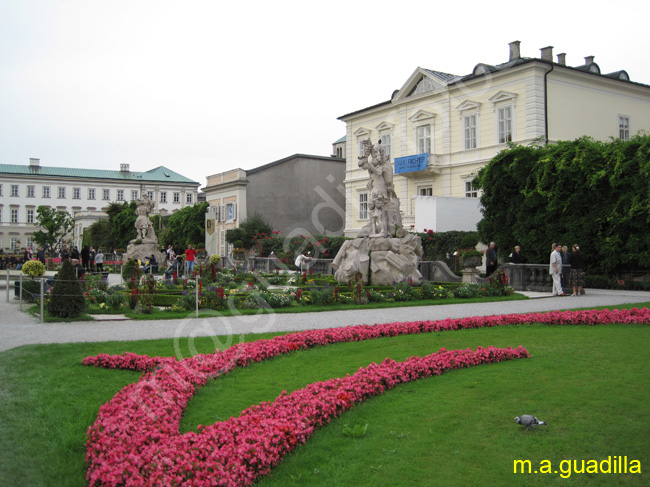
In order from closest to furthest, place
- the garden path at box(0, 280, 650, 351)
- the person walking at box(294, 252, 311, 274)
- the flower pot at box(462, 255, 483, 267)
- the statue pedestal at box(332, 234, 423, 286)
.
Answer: the garden path at box(0, 280, 650, 351) → the statue pedestal at box(332, 234, 423, 286) → the flower pot at box(462, 255, 483, 267) → the person walking at box(294, 252, 311, 274)

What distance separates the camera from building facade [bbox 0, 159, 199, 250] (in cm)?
8725

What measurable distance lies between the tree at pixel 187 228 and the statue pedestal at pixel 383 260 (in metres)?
31.4

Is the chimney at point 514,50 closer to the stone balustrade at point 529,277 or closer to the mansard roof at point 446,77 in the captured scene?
the mansard roof at point 446,77

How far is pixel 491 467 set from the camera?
4.45 meters

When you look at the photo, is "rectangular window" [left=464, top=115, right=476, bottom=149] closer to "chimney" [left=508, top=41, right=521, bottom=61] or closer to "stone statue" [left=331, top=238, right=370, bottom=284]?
"chimney" [left=508, top=41, right=521, bottom=61]

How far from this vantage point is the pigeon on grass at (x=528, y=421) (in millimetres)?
5043

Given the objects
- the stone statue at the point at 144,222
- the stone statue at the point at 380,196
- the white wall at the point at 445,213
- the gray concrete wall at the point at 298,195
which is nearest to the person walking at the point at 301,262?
the white wall at the point at 445,213

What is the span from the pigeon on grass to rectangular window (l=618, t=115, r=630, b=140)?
114ft

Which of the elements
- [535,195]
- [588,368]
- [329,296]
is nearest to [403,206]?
[535,195]

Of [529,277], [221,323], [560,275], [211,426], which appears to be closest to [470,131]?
[529,277]

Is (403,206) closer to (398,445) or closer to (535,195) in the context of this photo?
(535,195)

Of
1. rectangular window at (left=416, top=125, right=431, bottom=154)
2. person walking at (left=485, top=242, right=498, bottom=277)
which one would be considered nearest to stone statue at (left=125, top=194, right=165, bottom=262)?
rectangular window at (left=416, top=125, right=431, bottom=154)

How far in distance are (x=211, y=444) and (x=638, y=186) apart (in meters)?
20.7

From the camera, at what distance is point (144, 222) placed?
33.2 metres
